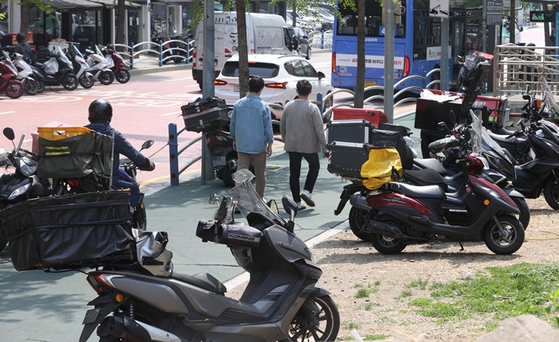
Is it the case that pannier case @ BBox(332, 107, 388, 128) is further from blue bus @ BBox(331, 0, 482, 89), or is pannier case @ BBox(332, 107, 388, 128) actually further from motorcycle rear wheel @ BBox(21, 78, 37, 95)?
motorcycle rear wheel @ BBox(21, 78, 37, 95)

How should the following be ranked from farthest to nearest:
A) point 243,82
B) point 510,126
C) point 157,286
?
point 510,126, point 243,82, point 157,286

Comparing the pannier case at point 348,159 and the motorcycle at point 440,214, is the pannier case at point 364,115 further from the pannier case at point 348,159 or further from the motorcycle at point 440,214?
the motorcycle at point 440,214

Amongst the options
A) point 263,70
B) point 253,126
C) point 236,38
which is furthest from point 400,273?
point 236,38

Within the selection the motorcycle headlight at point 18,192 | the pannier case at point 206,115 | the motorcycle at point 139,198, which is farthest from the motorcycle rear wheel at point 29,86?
the motorcycle headlight at point 18,192

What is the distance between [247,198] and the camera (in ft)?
19.3

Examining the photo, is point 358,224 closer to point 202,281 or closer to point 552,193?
point 552,193

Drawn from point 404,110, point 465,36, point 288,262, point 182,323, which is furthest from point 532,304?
point 465,36

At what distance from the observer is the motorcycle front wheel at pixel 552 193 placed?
11469 mm

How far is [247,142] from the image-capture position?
35.2 ft

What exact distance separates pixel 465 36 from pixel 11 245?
25.7 metres

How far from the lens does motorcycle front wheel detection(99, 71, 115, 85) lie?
97.1 feet

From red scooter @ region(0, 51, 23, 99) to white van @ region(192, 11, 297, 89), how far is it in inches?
224

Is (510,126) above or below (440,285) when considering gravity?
above

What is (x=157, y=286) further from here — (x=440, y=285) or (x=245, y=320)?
(x=440, y=285)
